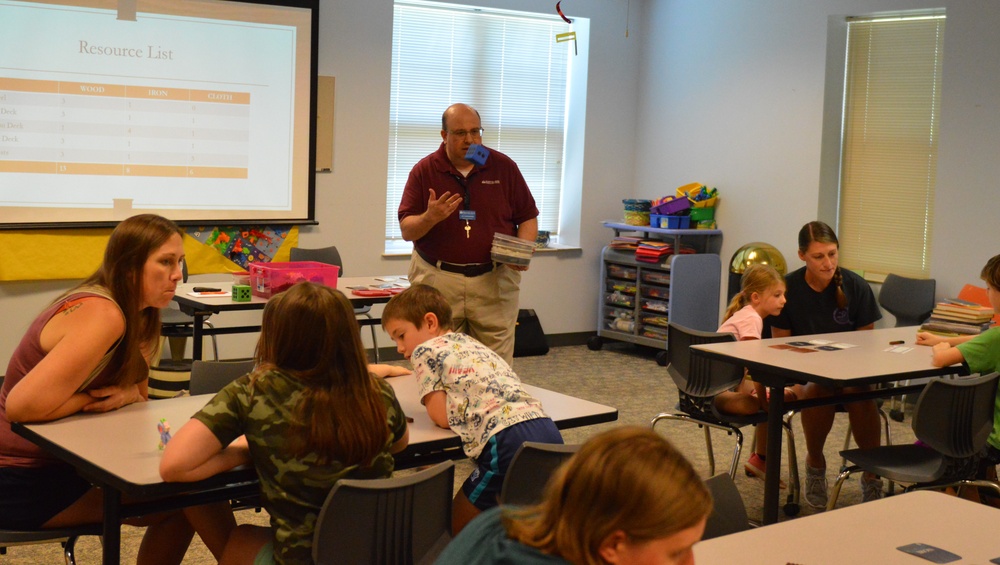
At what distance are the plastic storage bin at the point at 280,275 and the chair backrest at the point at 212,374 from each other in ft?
5.40

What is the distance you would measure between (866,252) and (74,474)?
18.0 ft

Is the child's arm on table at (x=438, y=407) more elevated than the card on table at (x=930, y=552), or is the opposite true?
the child's arm on table at (x=438, y=407)

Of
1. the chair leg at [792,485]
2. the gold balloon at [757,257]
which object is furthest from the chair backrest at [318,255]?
the chair leg at [792,485]

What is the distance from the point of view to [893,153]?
20.8ft

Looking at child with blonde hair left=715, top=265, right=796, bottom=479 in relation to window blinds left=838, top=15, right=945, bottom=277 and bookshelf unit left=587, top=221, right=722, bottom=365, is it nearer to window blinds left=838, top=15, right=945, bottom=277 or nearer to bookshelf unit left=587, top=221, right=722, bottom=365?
window blinds left=838, top=15, right=945, bottom=277

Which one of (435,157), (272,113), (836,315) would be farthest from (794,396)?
(272,113)

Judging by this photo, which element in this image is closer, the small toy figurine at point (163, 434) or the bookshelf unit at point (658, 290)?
the small toy figurine at point (163, 434)

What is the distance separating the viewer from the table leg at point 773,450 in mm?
3443

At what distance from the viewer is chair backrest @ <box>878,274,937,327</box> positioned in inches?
230

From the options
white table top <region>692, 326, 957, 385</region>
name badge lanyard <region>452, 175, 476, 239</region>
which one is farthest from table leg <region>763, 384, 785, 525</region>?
name badge lanyard <region>452, 175, 476, 239</region>

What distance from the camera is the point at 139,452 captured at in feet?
7.06

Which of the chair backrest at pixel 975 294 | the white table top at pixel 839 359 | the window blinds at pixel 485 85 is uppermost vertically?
the window blinds at pixel 485 85

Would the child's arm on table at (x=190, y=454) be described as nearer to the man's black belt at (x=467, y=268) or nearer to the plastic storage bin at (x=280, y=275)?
the man's black belt at (x=467, y=268)

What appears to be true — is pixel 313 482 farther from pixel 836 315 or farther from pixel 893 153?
pixel 893 153
